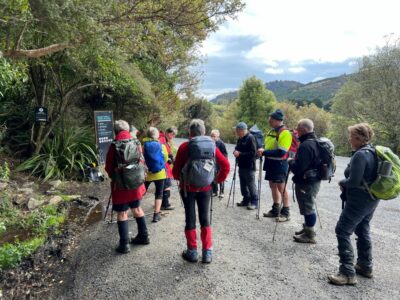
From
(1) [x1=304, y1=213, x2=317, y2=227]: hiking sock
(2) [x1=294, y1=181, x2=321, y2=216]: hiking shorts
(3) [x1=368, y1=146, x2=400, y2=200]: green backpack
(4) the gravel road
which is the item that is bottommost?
(4) the gravel road

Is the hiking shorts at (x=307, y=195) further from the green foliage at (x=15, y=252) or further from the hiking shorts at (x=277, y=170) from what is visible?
the green foliage at (x=15, y=252)

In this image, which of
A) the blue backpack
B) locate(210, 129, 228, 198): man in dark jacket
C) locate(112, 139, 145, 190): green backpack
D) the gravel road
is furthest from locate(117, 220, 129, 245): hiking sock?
locate(210, 129, 228, 198): man in dark jacket

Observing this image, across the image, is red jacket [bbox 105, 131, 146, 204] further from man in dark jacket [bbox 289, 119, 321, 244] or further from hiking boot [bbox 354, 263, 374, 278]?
hiking boot [bbox 354, 263, 374, 278]

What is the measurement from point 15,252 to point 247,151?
4655 millimetres

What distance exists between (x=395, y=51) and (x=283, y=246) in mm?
28394

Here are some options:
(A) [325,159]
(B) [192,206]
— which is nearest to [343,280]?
(A) [325,159]

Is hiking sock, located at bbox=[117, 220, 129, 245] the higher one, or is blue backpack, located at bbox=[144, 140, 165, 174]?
blue backpack, located at bbox=[144, 140, 165, 174]

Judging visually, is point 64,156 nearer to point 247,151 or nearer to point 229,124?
point 247,151

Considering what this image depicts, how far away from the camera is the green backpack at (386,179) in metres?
3.41

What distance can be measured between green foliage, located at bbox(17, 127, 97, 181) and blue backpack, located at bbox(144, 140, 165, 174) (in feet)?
13.6

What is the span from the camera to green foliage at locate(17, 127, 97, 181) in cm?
877

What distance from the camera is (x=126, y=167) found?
14.3 feet

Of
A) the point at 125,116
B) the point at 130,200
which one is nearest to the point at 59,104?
the point at 125,116

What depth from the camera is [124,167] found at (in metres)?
4.36
